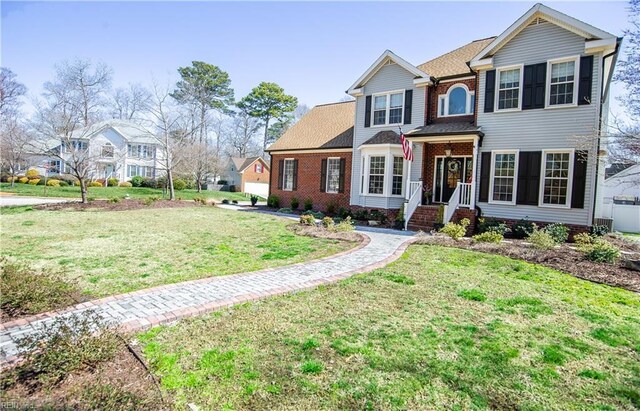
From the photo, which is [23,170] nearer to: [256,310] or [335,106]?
[335,106]

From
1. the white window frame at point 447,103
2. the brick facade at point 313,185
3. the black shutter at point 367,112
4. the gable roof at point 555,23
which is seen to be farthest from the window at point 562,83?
the brick facade at point 313,185

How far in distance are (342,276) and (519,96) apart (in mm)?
10739

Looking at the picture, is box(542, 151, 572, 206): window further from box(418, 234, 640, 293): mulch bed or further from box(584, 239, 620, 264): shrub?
box(584, 239, 620, 264): shrub

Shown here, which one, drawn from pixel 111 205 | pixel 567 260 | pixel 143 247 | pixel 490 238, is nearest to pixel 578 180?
pixel 490 238

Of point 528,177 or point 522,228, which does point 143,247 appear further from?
point 528,177

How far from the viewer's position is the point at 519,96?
507 inches

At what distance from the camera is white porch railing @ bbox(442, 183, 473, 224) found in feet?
43.1

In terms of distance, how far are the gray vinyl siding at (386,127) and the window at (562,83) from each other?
190 inches

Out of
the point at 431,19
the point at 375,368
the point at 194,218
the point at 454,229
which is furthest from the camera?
the point at 194,218

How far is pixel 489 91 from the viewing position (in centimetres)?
1349

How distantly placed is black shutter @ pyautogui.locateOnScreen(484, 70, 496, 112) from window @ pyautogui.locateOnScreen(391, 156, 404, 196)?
3.95 metres

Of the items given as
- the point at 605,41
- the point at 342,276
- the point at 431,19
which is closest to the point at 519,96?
the point at 605,41

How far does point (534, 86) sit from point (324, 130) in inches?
429

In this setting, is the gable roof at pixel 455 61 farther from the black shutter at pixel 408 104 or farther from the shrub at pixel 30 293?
the shrub at pixel 30 293
